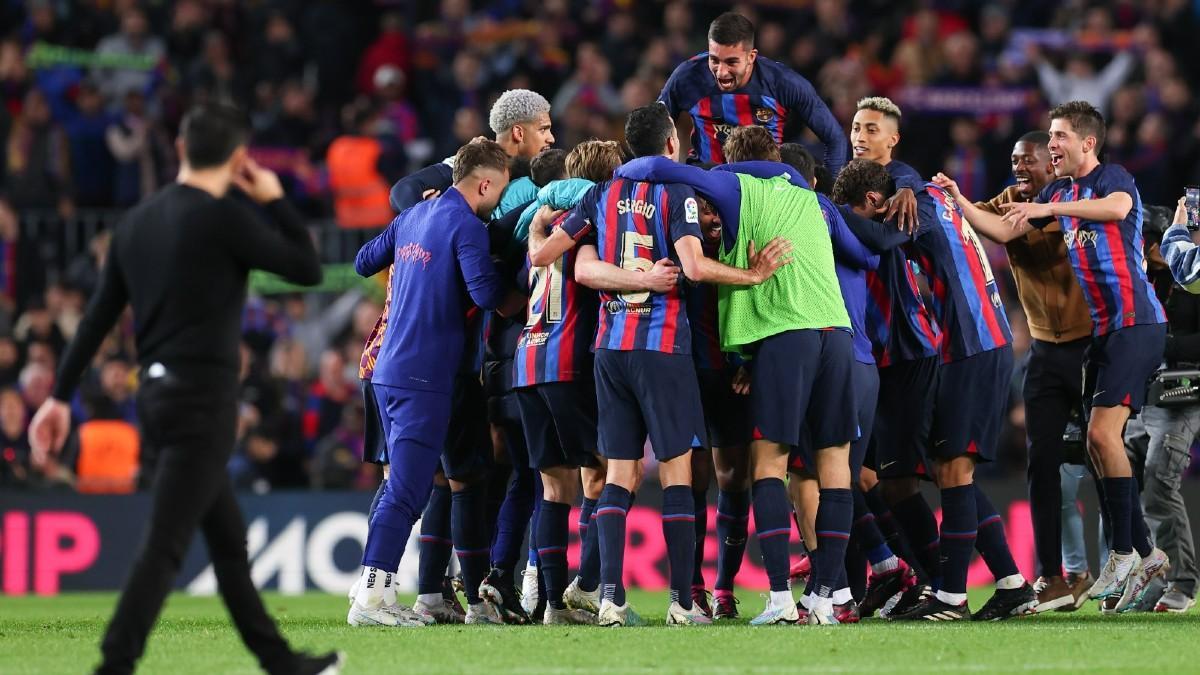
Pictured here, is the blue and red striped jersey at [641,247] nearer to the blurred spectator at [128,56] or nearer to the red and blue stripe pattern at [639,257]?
the red and blue stripe pattern at [639,257]

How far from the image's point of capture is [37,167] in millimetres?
16672

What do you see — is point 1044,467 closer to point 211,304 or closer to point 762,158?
point 762,158

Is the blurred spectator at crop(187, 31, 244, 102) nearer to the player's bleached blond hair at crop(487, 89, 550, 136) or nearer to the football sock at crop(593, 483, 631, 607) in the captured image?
the player's bleached blond hair at crop(487, 89, 550, 136)

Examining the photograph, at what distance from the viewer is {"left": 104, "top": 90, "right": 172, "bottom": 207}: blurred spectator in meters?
16.9

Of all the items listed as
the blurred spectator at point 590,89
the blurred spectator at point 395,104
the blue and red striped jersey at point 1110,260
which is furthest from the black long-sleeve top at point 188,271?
the blurred spectator at point 395,104

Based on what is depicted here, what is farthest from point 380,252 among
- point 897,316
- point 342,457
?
point 342,457

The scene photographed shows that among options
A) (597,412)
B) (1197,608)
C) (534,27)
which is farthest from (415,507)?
(534,27)

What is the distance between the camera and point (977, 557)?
1345 centimetres

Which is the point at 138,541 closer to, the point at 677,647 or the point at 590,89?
the point at 590,89

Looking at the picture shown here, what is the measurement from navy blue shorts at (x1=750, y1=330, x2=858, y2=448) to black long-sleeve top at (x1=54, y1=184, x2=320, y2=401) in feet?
9.30

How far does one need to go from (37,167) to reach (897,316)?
35.0 ft

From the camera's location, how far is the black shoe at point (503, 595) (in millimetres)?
8758

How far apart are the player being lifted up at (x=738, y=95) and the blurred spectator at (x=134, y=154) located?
8609 millimetres

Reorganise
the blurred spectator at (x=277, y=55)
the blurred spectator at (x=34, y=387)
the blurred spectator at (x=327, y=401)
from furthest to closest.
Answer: the blurred spectator at (x=277, y=55), the blurred spectator at (x=327, y=401), the blurred spectator at (x=34, y=387)
